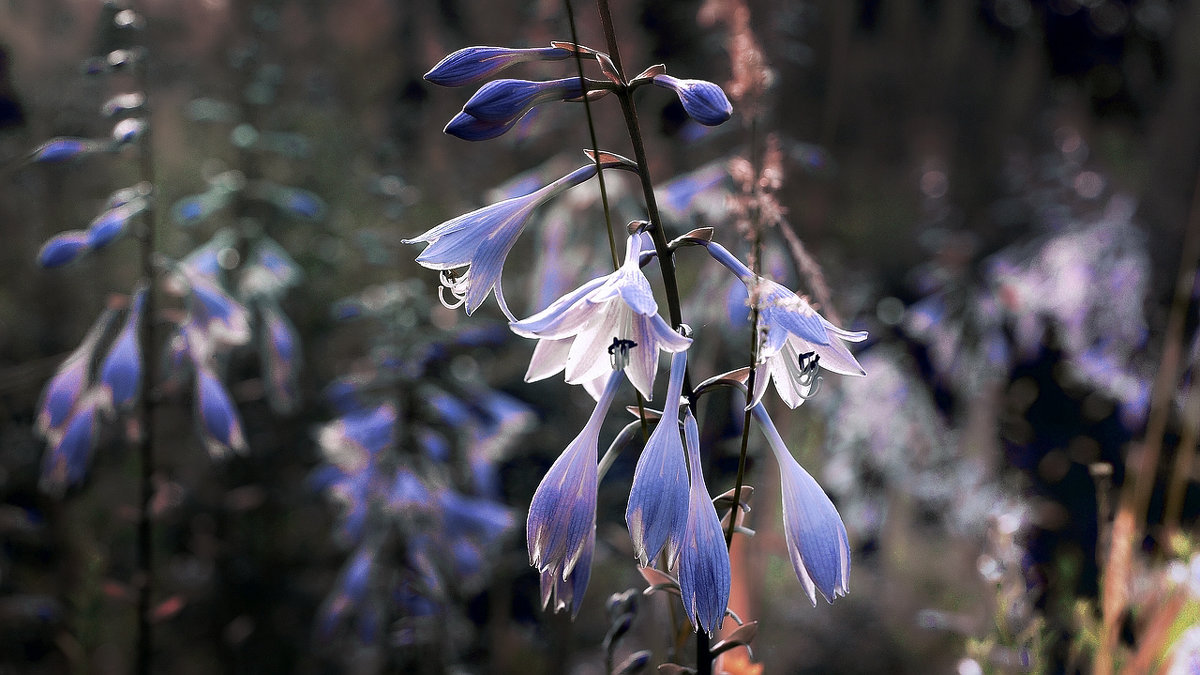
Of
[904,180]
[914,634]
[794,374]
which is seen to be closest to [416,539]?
[794,374]

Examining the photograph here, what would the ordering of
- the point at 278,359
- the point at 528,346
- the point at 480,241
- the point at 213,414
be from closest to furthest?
1. the point at 480,241
2. the point at 213,414
3. the point at 278,359
4. the point at 528,346

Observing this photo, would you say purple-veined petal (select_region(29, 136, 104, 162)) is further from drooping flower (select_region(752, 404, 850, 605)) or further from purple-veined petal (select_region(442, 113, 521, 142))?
drooping flower (select_region(752, 404, 850, 605))

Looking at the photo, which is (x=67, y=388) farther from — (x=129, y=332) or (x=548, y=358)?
(x=548, y=358)

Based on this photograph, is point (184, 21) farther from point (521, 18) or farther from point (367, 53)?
point (521, 18)

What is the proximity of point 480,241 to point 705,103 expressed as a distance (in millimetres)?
235

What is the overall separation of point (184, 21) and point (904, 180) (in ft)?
13.1

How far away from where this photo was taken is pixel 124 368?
1.26 meters

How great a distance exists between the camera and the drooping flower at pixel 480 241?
66cm

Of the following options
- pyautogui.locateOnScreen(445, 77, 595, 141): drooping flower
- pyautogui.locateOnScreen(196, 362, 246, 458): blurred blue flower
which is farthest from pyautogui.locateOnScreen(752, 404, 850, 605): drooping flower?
pyautogui.locateOnScreen(196, 362, 246, 458): blurred blue flower

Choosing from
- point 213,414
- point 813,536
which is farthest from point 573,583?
point 213,414

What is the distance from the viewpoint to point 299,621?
244cm

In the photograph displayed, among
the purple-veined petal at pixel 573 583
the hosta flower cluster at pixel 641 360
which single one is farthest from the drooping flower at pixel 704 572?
the purple-veined petal at pixel 573 583

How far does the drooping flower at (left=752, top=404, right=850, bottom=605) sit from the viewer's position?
0.61 metres

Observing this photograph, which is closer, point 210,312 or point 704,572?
point 704,572
